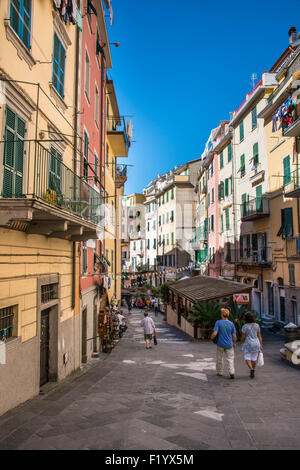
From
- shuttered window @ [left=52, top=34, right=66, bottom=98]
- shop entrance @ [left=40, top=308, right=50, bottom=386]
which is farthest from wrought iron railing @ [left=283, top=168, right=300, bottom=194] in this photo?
shop entrance @ [left=40, top=308, right=50, bottom=386]

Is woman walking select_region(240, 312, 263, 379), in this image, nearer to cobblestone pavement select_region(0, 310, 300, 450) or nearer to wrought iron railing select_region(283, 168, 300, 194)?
cobblestone pavement select_region(0, 310, 300, 450)

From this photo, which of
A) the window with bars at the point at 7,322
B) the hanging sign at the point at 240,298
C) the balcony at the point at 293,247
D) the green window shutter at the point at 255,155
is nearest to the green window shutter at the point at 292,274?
the balcony at the point at 293,247

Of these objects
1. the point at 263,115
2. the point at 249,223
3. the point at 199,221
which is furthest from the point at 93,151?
the point at 199,221

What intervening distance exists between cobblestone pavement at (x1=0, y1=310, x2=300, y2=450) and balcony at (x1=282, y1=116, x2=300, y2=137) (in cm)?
1256

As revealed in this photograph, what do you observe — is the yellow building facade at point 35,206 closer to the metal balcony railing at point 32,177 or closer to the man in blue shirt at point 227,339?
the metal balcony railing at point 32,177

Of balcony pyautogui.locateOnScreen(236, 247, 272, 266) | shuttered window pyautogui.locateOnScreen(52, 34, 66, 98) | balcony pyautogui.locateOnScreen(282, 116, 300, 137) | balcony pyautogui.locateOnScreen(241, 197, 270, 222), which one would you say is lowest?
balcony pyautogui.locateOnScreen(236, 247, 272, 266)

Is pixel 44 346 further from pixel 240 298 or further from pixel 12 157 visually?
pixel 240 298

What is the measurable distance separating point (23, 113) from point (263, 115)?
20.7m

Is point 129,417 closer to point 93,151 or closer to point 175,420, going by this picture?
point 175,420

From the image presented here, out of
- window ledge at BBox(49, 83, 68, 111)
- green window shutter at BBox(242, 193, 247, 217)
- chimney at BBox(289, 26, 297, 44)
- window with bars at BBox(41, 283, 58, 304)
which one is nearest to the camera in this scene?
window with bars at BBox(41, 283, 58, 304)

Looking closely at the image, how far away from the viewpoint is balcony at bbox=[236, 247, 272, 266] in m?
24.8

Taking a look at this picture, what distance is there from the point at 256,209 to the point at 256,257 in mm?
3461

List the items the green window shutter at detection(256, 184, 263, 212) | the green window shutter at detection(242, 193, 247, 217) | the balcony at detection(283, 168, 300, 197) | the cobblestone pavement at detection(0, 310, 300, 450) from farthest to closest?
the green window shutter at detection(242, 193, 247, 217)
the green window shutter at detection(256, 184, 263, 212)
the balcony at detection(283, 168, 300, 197)
the cobblestone pavement at detection(0, 310, 300, 450)

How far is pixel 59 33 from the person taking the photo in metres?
9.68
